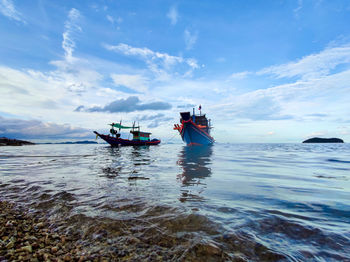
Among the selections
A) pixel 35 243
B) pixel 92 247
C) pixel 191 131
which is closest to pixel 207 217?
pixel 92 247

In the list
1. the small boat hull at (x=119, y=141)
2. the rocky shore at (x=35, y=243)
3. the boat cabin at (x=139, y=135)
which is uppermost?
the boat cabin at (x=139, y=135)

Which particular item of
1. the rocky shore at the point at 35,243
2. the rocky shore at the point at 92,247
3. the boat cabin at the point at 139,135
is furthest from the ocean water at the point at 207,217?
the boat cabin at the point at 139,135

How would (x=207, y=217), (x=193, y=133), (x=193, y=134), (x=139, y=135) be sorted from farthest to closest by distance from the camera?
1. (x=139, y=135)
2. (x=193, y=134)
3. (x=193, y=133)
4. (x=207, y=217)

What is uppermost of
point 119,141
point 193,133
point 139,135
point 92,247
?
point 193,133

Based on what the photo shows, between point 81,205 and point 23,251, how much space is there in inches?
72.0

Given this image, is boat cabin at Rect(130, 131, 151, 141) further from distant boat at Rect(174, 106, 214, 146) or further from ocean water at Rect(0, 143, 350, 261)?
ocean water at Rect(0, 143, 350, 261)

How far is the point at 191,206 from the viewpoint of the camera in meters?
3.87

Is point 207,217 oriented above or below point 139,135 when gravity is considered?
below

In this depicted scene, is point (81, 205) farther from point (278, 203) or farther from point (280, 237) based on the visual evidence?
point (278, 203)

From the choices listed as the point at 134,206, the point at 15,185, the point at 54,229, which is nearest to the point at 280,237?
the point at 134,206

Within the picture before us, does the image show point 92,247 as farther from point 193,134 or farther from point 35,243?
point 193,134

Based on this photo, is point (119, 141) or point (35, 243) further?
point (119, 141)

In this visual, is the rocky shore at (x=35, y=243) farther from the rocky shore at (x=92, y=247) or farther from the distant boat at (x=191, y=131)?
the distant boat at (x=191, y=131)

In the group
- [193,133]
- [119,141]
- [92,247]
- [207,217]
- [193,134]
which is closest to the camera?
[92,247]
